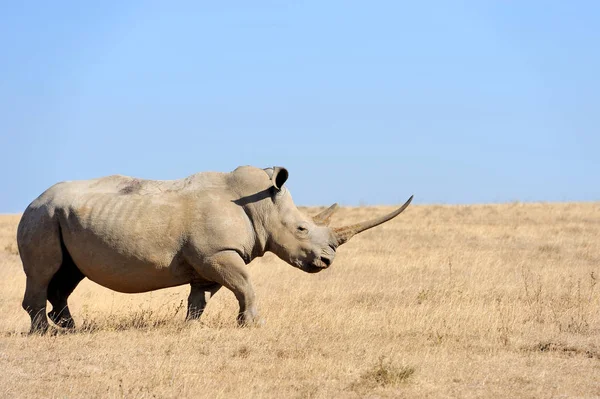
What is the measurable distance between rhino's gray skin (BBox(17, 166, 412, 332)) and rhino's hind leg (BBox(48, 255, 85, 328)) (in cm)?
2

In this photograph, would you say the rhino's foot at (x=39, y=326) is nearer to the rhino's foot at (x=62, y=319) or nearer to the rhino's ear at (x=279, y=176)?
the rhino's foot at (x=62, y=319)

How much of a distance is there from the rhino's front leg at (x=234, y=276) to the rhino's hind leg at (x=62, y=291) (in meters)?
1.76

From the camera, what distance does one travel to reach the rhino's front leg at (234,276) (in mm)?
10445

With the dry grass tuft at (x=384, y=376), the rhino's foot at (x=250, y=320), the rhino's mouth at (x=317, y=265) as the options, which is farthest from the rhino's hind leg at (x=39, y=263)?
the dry grass tuft at (x=384, y=376)

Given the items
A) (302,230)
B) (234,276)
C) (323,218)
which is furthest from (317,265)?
(234,276)

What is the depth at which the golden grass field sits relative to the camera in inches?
300

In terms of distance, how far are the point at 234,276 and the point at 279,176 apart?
53.1 inches

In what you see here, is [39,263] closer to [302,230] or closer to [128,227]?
[128,227]

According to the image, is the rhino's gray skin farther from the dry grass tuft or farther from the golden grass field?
the dry grass tuft

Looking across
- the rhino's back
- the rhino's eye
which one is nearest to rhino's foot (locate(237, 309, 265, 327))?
the rhino's back

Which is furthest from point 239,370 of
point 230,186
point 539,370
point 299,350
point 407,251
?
point 407,251

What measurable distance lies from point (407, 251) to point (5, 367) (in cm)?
1243

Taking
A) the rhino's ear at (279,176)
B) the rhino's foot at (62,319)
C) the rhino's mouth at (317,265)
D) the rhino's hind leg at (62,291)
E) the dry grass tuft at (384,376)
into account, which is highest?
the rhino's ear at (279,176)

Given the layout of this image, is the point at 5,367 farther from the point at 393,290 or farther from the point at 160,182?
the point at 393,290
